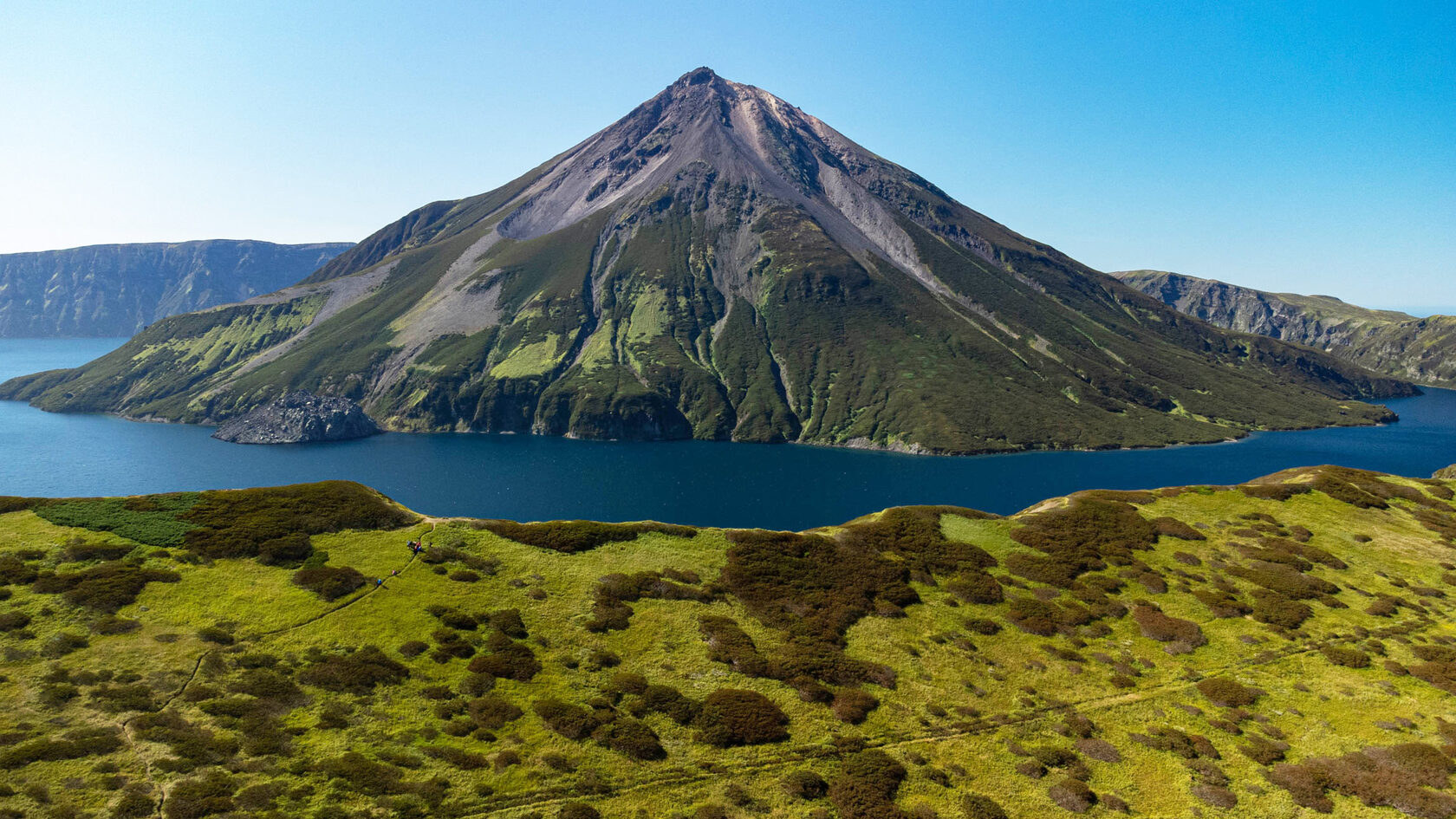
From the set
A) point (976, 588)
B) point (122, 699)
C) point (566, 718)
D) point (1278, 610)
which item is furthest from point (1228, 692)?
point (122, 699)

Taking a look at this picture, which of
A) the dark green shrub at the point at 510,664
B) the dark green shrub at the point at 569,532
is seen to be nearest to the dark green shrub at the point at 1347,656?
the dark green shrub at the point at 569,532

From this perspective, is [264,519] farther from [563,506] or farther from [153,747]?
[563,506]

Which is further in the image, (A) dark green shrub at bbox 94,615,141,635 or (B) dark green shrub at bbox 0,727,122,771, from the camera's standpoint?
(A) dark green shrub at bbox 94,615,141,635

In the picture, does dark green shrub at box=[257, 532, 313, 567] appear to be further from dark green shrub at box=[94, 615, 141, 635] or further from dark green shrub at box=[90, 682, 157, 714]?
dark green shrub at box=[90, 682, 157, 714]

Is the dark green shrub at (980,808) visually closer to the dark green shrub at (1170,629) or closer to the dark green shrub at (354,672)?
the dark green shrub at (1170,629)

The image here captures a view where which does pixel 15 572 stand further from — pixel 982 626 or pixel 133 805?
pixel 982 626

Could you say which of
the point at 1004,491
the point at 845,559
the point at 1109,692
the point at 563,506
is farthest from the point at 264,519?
the point at 1004,491

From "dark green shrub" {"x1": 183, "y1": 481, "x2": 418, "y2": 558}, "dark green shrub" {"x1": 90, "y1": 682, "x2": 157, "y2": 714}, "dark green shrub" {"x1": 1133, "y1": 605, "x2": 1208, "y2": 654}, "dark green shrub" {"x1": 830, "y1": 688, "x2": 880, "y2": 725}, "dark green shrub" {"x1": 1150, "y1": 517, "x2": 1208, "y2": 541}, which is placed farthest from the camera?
"dark green shrub" {"x1": 1150, "y1": 517, "x2": 1208, "y2": 541}

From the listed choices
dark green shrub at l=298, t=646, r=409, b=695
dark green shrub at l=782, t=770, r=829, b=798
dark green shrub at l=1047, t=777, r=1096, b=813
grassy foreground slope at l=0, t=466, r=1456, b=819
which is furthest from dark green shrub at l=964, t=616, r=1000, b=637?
dark green shrub at l=298, t=646, r=409, b=695
